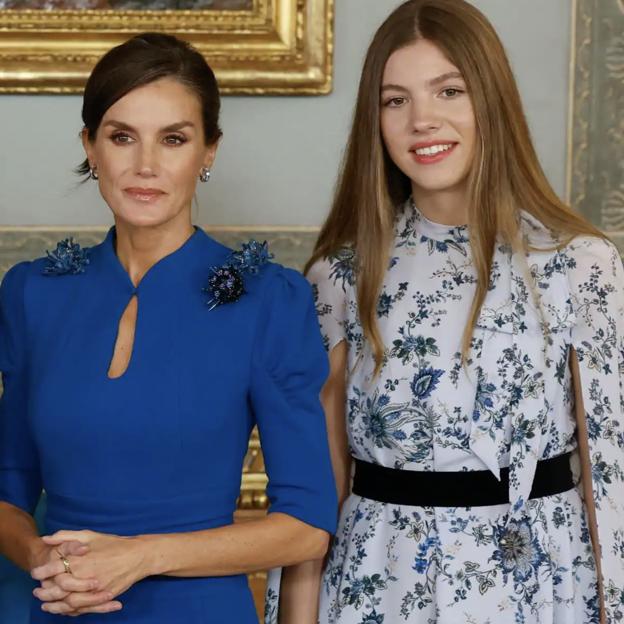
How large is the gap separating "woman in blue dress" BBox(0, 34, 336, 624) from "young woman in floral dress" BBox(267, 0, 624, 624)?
0.22 metres

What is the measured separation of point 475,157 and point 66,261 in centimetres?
68

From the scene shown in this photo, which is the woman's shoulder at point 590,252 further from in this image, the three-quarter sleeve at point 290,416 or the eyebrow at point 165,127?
the eyebrow at point 165,127

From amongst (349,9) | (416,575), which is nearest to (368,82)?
(416,575)

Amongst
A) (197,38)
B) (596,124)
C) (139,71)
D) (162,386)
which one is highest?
(197,38)

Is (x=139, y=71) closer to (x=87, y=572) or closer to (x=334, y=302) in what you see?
(x=334, y=302)

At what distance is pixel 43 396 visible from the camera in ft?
5.86

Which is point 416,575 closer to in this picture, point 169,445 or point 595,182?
point 169,445

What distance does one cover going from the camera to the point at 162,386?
5.77 feet

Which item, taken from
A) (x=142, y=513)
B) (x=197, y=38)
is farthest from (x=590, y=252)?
(x=197, y=38)

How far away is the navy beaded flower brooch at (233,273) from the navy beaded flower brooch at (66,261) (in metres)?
0.22

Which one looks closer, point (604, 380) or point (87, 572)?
point (87, 572)

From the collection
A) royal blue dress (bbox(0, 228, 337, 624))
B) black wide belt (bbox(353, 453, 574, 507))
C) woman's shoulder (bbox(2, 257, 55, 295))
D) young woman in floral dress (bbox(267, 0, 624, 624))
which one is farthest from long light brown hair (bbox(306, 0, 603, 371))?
woman's shoulder (bbox(2, 257, 55, 295))

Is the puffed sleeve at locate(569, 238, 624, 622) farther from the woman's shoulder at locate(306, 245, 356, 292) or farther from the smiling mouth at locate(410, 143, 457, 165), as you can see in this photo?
the woman's shoulder at locate(306, 245, 356, 292)

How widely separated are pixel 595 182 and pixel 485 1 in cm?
55
